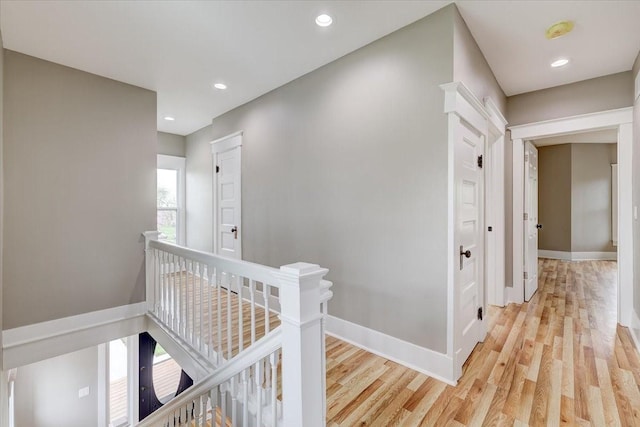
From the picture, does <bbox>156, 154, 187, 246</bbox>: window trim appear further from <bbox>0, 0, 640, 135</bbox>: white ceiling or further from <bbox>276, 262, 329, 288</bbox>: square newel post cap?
<bbox>276, 262, 329, 288</bbox>: square newel post cap

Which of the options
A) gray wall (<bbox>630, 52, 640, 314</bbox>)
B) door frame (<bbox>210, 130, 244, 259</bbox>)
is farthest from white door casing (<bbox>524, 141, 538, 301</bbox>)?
door frame (<bbox>210, 130, 244, 259</bbox>)

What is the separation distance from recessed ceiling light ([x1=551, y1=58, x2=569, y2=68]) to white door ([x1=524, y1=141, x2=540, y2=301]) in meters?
0.98

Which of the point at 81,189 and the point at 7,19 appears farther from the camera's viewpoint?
the point at 81,189

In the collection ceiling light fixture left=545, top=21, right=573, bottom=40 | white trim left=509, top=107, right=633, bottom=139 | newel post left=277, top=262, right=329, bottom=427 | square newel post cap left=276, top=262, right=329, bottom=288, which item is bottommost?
newel post left=277, top=262, right=329, bottom=427

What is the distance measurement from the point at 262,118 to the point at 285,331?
9.59 feet

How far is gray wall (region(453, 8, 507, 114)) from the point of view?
1927 millimetres

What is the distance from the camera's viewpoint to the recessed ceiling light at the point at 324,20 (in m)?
2.02

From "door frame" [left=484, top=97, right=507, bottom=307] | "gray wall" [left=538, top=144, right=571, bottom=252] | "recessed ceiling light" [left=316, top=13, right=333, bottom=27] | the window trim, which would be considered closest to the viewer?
"recessed ceiling light" [left=316, top=13, right=333, bottom=27]

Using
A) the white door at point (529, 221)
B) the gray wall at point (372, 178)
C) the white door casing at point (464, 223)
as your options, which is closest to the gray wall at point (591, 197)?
the white door at point (529, 221)

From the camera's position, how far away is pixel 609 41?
2295 millimetres

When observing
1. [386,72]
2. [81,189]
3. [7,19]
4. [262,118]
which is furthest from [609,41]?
[81,189]

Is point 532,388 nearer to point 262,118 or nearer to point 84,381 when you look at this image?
point 262,118

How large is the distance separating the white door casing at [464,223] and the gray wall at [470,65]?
17 centimetres

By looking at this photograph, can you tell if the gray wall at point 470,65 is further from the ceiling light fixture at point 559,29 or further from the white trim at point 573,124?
the white trim at point 573,124
